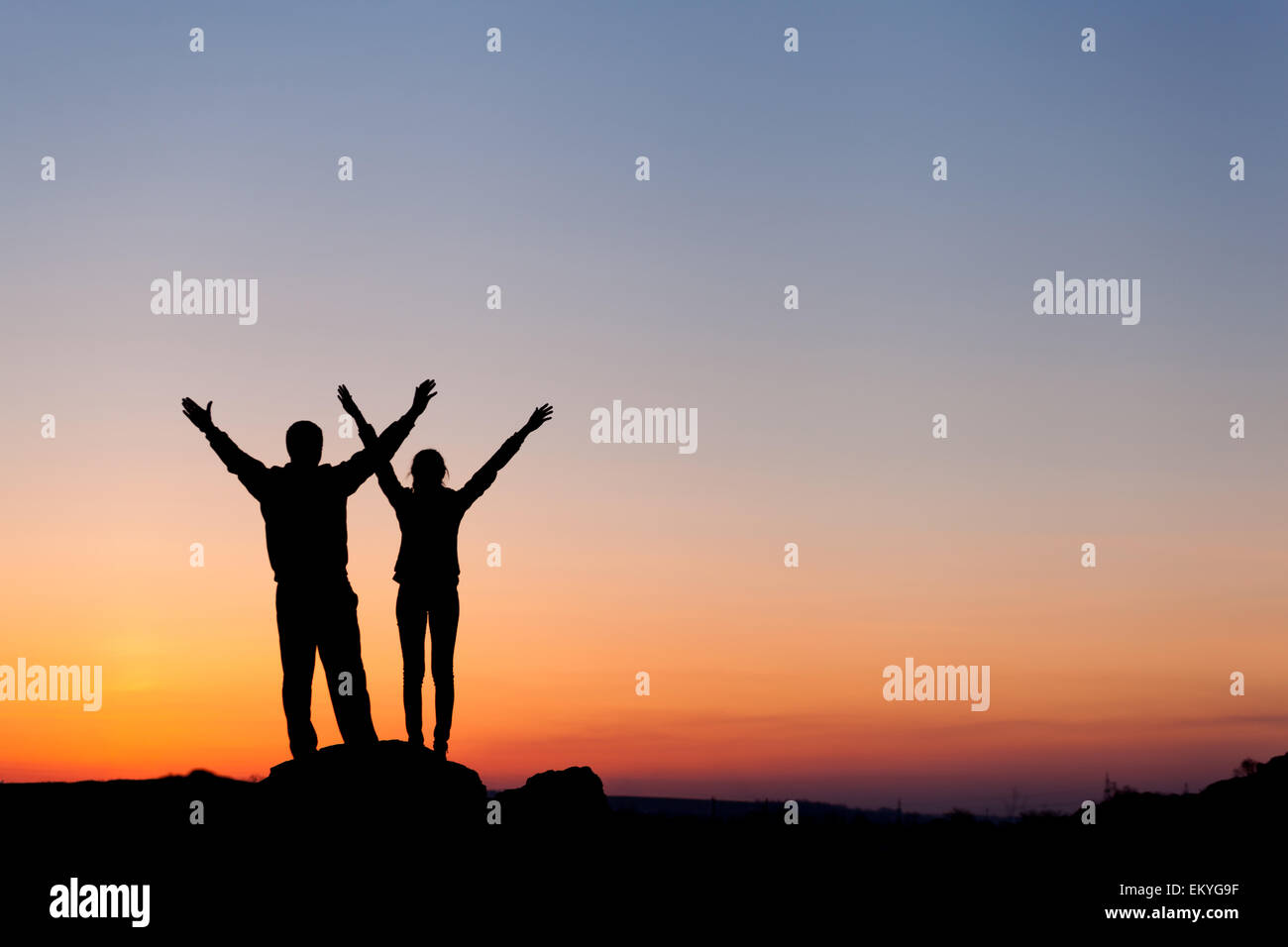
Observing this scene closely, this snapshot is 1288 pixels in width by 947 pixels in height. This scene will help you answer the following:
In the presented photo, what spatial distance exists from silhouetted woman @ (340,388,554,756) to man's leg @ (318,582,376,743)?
117cm

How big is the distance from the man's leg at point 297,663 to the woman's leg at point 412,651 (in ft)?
4.59

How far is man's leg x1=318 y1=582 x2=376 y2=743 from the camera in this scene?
11.8 m

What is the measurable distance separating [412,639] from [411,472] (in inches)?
69.0

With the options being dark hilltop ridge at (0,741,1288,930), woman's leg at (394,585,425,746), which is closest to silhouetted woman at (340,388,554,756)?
woman's leg at (394,585,425,746)

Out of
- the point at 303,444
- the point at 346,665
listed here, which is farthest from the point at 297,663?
the point at 303,444

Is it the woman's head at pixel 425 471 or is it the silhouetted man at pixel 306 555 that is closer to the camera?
the silhouetted man at pixel 306 555

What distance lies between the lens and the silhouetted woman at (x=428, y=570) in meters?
13.2

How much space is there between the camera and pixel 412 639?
13359 millimetres

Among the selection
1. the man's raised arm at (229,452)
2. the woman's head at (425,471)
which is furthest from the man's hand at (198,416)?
the woman's head at (425,471)

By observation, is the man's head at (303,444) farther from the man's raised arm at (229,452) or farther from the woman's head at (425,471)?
the woman's head at (425,471)

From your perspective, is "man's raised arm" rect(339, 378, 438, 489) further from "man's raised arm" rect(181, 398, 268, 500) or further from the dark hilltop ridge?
the dark hilltop ridge

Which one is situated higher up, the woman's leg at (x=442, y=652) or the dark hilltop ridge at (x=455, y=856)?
the woman's leg at (x=442, y=652)
